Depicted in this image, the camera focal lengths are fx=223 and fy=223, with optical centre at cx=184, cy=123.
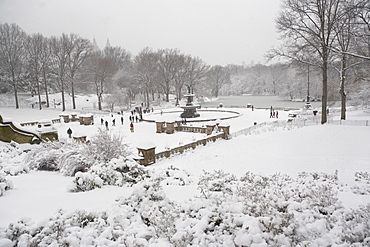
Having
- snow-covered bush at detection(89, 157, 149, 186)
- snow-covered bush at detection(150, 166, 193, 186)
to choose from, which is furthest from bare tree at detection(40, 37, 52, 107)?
snow-covered bush at detection(150, 166, 193, 186)

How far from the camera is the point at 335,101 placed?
3856cm

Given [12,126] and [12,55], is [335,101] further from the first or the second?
[12,55]

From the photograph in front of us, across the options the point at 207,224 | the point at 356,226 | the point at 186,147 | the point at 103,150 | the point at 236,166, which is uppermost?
the point at 103,150

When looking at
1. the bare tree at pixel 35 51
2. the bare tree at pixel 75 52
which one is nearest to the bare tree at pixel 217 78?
the bare tree at pixel 75 52

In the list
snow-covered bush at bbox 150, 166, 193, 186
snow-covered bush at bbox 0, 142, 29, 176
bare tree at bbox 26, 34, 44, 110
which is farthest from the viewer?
bare tree at bbox 26, 34, 44, 110

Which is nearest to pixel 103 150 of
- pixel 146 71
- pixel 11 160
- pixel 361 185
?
pixel 11 160

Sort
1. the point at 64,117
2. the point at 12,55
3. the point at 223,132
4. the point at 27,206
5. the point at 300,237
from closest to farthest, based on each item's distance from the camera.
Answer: the point at 300,237, the point at 27,206, the point at 223,132, the point at 64,117, the point at 12,55

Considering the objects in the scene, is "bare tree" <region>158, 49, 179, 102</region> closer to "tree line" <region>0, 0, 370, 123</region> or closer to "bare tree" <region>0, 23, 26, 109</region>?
"tree line" <region>0, 0, 370, 123</region>

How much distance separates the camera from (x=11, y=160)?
9.50 m

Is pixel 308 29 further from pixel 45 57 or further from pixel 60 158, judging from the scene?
pixel 45 57

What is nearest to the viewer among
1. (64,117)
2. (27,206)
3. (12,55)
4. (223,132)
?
(27,206)

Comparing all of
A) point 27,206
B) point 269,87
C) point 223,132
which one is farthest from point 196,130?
point 269,87

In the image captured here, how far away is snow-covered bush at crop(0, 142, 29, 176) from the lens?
7.76 metres

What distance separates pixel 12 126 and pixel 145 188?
13.0 m
